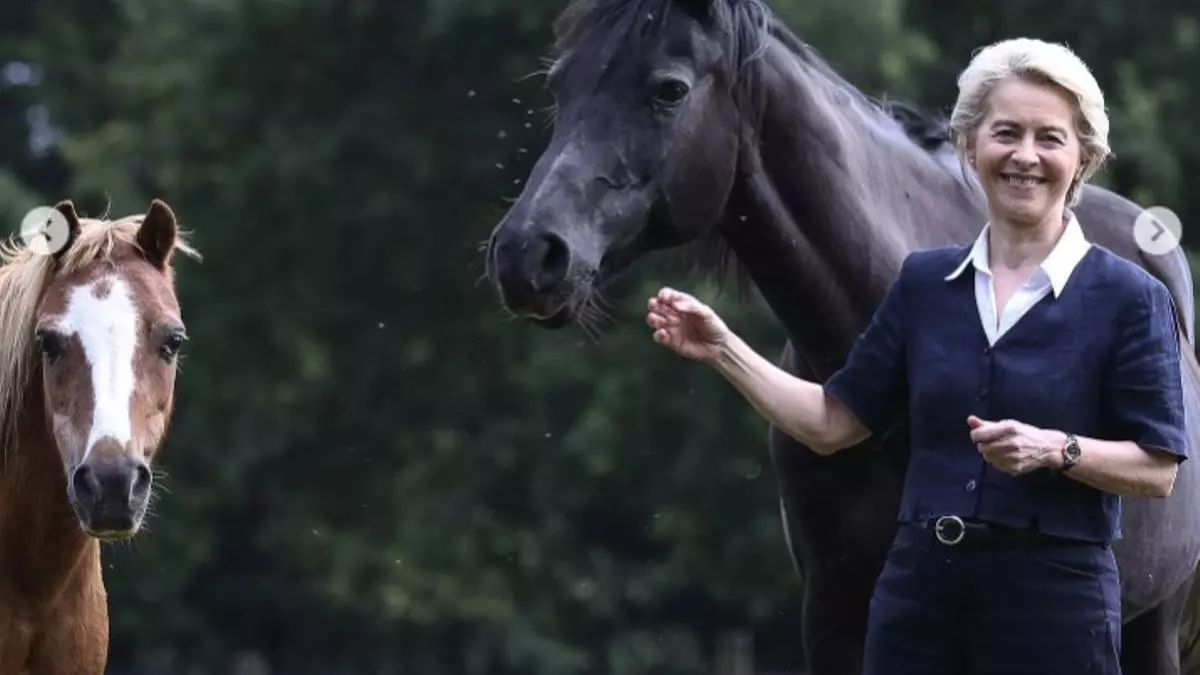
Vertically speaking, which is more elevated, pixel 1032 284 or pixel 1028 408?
pixel 1032 284

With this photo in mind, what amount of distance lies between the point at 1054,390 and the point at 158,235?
2.32m

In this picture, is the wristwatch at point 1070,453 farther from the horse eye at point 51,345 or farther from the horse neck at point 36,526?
the horse neck at point 36,526

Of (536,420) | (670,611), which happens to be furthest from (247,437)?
(670,611)

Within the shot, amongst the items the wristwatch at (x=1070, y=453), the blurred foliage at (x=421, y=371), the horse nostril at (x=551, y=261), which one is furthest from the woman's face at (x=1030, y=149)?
the blurred foliage at (x=421, y=371)

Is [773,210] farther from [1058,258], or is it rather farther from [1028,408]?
[1028,408]

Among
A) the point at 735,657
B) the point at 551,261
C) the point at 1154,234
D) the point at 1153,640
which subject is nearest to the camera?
the point at 551,261

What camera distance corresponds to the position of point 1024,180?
3.51 meters

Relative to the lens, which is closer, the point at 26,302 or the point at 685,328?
the point at 685,328

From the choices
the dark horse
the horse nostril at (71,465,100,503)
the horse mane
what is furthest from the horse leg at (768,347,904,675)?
the horse nostril at (71,465,100,503)

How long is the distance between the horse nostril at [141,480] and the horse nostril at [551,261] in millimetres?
877

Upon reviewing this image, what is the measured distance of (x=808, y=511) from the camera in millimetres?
4938

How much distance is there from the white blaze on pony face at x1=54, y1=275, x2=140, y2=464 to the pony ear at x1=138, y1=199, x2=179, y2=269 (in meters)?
0.21

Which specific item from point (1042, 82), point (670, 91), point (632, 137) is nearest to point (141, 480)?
point (632, 137)

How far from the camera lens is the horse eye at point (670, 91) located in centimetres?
479
